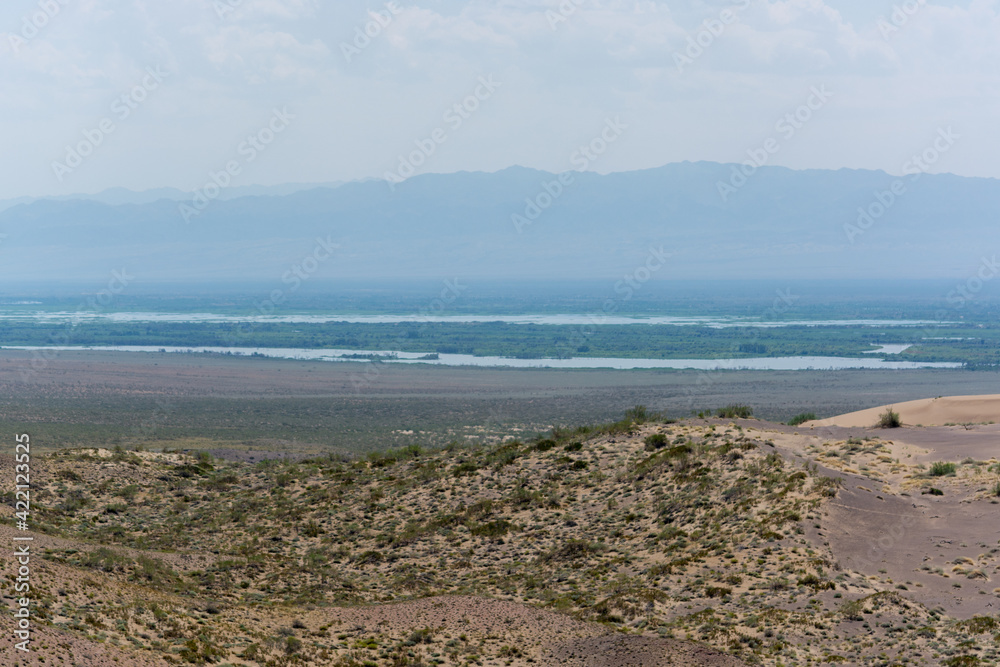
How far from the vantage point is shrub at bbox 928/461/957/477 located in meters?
23.0

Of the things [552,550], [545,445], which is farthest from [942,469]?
[545,445]

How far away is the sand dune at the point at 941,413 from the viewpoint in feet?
106

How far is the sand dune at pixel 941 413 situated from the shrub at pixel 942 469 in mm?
8297

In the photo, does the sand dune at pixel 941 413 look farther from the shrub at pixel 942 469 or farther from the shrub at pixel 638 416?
the shrub at pixel 942 469

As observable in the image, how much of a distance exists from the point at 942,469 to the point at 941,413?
460 inches

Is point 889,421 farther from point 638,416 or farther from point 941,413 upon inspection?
point 638,416

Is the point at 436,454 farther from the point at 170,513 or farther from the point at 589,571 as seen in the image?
the point at 589,571

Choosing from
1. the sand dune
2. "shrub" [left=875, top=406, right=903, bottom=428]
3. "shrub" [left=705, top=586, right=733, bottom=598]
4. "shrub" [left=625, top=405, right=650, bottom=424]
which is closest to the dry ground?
"shrub" [left=705, top=586, right=733, bottom=598]

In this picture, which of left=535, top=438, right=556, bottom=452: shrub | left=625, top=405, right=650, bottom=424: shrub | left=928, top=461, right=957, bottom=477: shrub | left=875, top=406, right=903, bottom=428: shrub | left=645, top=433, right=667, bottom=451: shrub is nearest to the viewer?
left=928, top=461, right=957, bottom=477: shrub

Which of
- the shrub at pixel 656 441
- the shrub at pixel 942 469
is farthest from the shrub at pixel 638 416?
the shrub at pixel 942 469

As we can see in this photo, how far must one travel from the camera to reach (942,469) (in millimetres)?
23047

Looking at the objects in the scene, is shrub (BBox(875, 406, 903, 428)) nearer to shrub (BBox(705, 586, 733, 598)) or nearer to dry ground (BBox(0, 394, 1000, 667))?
dry ground (BBox(0, 394, 1000, 667))

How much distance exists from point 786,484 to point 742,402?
130ft

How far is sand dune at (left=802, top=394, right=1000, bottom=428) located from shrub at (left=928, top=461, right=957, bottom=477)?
27.2 ft
